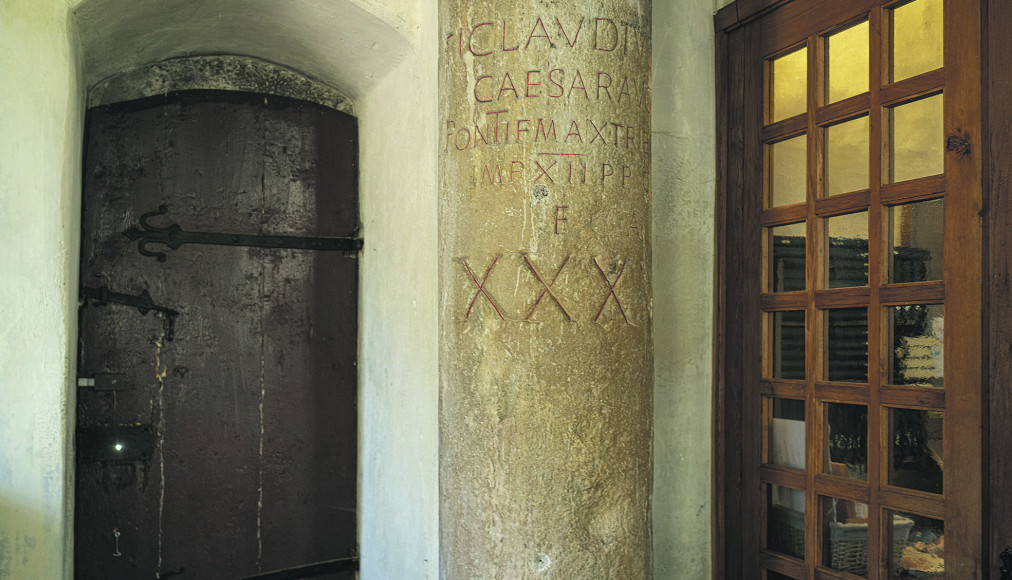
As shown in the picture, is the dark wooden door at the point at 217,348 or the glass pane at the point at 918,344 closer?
the glass pane at the point at 918,344

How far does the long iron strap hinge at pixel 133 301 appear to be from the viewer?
2539mm

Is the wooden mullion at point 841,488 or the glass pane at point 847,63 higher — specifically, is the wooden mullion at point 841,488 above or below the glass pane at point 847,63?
below

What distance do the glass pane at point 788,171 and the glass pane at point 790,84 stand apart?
93mm

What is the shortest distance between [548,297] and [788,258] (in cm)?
81

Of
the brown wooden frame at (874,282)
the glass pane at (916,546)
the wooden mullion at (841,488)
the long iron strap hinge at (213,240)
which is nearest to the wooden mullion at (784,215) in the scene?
the brown wooden frame at (874,282)

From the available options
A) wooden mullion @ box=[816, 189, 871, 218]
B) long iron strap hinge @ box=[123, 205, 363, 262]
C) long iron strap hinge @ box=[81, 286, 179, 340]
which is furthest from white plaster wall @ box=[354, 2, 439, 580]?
wooden mullion @ box=[816, 189, 871, 218]

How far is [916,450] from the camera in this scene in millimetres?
1875

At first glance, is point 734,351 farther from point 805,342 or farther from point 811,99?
point 811,99

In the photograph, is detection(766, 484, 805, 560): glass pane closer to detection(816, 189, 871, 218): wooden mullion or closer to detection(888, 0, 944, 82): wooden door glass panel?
detection(816, 189, 871, 218): wooden mullion

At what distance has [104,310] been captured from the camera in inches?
101

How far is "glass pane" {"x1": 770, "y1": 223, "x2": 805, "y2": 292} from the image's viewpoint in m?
2.24

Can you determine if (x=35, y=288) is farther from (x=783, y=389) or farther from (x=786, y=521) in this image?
(x=786, y=521)

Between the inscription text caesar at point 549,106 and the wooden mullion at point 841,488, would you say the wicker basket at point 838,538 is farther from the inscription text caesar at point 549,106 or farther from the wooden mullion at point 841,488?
the inscription text caesar at point 549,106

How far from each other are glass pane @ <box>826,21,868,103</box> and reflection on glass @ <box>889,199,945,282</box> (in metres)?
0.38
